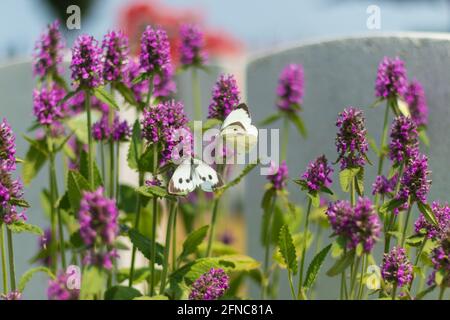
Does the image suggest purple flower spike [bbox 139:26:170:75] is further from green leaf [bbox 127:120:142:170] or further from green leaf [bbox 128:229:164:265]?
green leaf [bbox 128:229:164:265]

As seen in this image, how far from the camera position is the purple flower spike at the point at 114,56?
1.86 m

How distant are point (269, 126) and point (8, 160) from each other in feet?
5.20

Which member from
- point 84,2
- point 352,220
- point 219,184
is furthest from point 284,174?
point 84,2

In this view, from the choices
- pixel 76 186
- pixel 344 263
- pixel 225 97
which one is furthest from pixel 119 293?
pixel 344 263

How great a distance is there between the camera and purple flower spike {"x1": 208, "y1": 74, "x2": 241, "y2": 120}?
178cm

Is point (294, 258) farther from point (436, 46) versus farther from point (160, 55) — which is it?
point (436, 46)

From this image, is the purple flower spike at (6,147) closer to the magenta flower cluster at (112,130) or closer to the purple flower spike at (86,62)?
the purple flower spike at (86,62)

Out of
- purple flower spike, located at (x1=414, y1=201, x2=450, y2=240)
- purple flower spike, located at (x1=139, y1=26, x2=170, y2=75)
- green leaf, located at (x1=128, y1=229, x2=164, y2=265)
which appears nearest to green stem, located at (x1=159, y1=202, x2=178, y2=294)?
green leaf, located at (x1=128, y1=229, x2=164, y2=265)

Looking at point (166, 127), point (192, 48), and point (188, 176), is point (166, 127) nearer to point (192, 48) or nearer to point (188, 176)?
point (188, 176)

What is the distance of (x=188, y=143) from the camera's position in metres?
1.56

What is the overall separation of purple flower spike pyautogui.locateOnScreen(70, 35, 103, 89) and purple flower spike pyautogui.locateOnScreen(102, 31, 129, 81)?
0.36ft

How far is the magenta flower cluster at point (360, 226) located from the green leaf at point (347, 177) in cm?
14

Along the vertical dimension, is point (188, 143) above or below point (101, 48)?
below

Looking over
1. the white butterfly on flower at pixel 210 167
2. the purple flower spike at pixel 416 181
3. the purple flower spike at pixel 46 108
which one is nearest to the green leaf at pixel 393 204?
the purple flower spike at pixel 416 181
